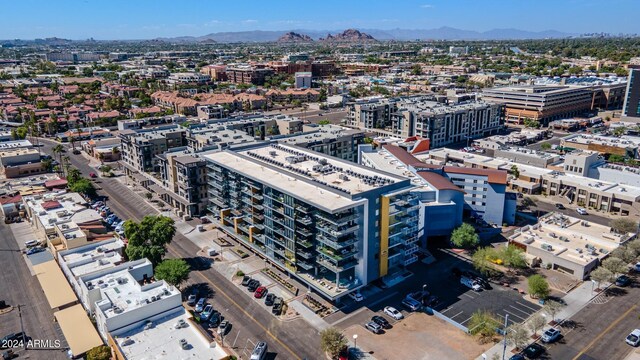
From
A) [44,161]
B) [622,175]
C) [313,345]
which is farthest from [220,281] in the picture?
[622,175]

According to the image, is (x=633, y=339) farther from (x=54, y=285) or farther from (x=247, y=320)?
(x=54, y=285)

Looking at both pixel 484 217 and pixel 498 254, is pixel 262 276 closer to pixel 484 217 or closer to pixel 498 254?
pixel 498 254

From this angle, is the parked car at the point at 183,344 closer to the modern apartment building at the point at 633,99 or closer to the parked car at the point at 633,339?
the parked car at the point at 633,339

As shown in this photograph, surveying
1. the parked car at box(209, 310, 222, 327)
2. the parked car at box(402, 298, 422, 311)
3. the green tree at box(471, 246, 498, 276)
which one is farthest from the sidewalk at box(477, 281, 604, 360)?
the parked car at box(209, 310, 222, 327)

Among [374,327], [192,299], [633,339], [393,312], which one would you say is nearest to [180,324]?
[192,299]

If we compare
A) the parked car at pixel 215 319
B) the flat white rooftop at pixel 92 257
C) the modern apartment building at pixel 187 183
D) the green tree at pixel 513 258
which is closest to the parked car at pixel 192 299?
the parked car at pixel 215 319

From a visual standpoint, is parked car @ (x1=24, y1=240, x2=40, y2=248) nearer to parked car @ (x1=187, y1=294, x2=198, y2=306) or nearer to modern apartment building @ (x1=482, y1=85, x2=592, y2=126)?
parked car @ (x1=187, y1=294, x2=198, y2=306)
